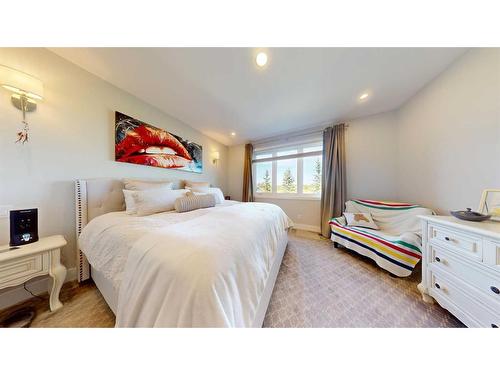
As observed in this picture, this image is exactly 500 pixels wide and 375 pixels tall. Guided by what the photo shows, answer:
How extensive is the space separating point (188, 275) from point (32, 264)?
146cm

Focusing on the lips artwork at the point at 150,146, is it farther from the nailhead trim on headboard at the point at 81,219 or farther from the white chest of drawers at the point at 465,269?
the white chest of drawers at the point at 465,269

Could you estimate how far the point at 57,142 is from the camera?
1.37 meters

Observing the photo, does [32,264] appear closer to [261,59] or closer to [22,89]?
[22,89]

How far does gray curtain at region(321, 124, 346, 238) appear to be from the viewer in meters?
2.64

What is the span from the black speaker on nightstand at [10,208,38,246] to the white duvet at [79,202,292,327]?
29.3 inches

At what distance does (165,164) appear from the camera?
7.48 feet

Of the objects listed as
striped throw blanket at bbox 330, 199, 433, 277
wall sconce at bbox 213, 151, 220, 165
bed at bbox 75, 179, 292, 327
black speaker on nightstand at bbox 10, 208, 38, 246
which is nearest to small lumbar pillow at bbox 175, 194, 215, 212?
bed at bbox 75, 179, 292, 327

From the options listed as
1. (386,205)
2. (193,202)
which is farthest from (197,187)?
(386,205)

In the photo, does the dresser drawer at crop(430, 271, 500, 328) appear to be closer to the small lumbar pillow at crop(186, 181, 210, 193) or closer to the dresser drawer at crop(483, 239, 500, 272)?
the dresser drawer at crop(483, 239, 500, 272)

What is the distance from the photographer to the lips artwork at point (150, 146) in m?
1.80

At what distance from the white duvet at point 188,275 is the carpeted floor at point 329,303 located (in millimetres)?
457
